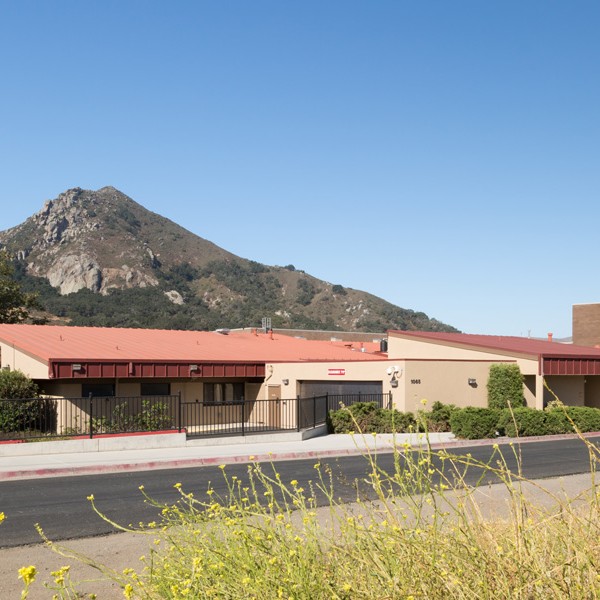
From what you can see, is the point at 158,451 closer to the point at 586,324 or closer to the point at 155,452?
the point at 155,452

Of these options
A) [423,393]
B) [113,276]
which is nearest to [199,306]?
[113,276]

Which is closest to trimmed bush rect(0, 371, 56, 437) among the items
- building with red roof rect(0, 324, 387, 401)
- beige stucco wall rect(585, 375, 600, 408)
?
building with red roof rect(0, 324, 387, 401)

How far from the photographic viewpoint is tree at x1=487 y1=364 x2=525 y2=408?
34.8 metres

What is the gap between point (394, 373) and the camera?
3331cm

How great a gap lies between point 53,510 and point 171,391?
20951 millimetres

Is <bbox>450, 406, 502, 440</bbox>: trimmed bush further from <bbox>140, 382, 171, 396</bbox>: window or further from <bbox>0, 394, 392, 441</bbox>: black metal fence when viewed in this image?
<bbox>140, 382, 171, 396</bbox>: window

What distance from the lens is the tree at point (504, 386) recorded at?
3484 cm

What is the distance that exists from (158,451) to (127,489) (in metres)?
8.98

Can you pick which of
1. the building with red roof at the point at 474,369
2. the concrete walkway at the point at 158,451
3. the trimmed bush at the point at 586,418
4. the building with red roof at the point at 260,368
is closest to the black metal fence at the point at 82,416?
the concrete walkway at the point at 158,451

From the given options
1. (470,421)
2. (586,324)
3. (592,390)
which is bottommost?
(592,390)

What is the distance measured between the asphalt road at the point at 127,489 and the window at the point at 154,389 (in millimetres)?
12923

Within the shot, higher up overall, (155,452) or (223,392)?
(223,392)

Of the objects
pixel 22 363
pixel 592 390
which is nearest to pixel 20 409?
pixel 22 363

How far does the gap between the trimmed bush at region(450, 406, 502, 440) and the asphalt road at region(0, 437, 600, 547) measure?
3.96 meters
